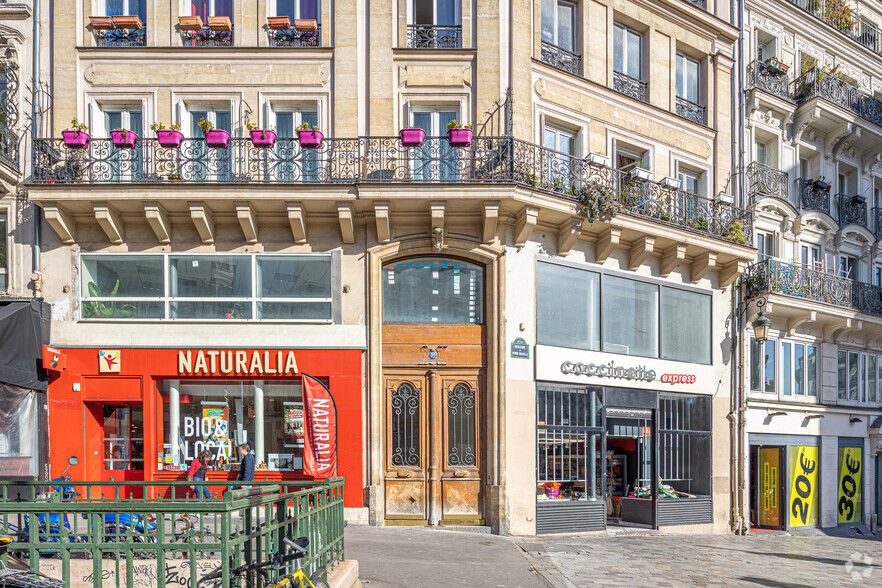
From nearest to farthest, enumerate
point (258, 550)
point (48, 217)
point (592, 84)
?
point (258, 550) < point (48, 217) < point (592, 84)

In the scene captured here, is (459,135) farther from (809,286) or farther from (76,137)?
(809,286)

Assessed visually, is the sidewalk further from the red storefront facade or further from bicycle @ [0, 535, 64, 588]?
bicycle @ [0, 535, 64, 588]

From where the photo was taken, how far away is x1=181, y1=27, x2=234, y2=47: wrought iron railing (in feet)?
51.5

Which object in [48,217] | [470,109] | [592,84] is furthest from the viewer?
[592,84]

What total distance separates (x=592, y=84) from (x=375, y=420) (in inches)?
334

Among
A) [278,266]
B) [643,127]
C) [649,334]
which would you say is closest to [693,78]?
[643,127]

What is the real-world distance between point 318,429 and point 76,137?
6.93 m

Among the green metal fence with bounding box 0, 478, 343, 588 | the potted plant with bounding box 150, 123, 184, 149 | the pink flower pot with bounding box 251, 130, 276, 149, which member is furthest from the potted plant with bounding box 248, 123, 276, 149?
the green metal fence with bounding box 0, 478, 343, 588

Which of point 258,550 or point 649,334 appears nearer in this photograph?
point 258,550

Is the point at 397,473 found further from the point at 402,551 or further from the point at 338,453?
the point at 402,551

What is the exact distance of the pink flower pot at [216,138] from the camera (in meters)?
14.8

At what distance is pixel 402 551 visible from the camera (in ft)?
39.4

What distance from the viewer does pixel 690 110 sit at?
64.3ft

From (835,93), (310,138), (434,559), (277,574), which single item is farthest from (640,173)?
(277,574)
